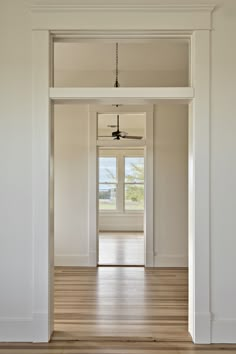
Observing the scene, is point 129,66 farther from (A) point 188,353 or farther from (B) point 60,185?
(A) point 188,353

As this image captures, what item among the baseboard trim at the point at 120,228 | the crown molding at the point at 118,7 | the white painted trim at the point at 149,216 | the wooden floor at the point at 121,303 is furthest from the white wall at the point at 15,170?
the baseboard trim at the point at 120,228

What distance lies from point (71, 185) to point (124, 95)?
3.16 metres

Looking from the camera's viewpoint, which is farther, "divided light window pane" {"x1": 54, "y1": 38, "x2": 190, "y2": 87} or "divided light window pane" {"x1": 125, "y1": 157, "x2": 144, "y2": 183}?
"divided light window pane" {"x1": 125, "y1": 157, "x2": 144, "y2": 183}

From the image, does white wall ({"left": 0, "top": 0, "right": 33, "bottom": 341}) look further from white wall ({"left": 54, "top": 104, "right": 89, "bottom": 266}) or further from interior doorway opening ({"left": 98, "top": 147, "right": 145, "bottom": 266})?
interior doorway opening ({"left": 98, "top": 147, "right": 145, "bottom": 266})

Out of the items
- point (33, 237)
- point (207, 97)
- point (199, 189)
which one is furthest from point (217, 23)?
point (33, 237)

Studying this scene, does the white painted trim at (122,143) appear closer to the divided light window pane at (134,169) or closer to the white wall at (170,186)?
the white wall at (170,186)

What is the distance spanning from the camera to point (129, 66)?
5.80 meters

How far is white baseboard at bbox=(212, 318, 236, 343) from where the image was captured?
3049mm

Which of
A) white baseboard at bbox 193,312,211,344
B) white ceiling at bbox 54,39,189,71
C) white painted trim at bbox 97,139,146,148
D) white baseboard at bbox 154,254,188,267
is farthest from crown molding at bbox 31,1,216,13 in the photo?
white baseboard at bbox 154,254,188,267

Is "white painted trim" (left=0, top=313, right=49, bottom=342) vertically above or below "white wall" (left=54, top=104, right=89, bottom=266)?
below

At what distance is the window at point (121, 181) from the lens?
35.3ft

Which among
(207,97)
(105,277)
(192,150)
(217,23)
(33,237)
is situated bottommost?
(105,277)

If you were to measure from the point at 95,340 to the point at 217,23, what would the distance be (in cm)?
292

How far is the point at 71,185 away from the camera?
19.7 ft
